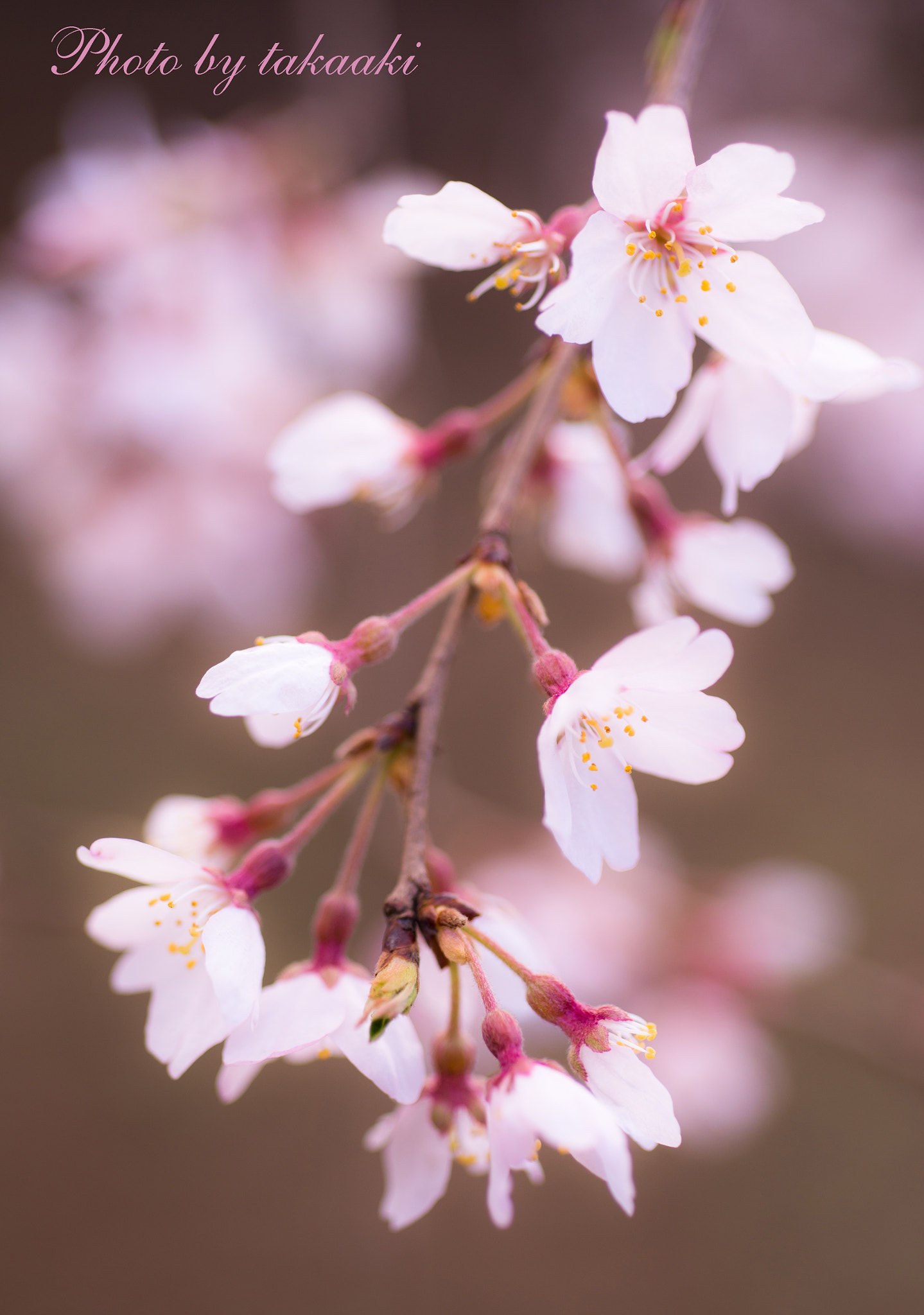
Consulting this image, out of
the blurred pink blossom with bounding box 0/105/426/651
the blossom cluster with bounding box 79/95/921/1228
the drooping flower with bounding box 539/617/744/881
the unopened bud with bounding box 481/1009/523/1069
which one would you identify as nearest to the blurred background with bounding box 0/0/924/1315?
the blurred pink blossom with bounding box 0/105/426/651

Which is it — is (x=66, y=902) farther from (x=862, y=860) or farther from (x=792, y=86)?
(x=862, y=860)

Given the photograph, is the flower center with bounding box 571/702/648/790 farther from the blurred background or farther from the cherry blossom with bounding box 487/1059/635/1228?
the blurred background

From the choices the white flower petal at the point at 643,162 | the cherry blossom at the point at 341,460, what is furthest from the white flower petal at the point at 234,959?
the white flower petal at the point at 643,162

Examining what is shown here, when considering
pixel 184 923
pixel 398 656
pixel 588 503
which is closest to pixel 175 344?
pixel 398 656

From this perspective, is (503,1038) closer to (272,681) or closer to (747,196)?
(272,681)

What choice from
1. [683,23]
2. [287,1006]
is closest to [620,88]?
[683,23]

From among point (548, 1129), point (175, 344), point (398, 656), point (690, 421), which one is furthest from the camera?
point (398, 656)

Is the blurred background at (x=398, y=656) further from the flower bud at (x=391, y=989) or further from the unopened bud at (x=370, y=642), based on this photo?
the flower bud at (x=391, y=989)
